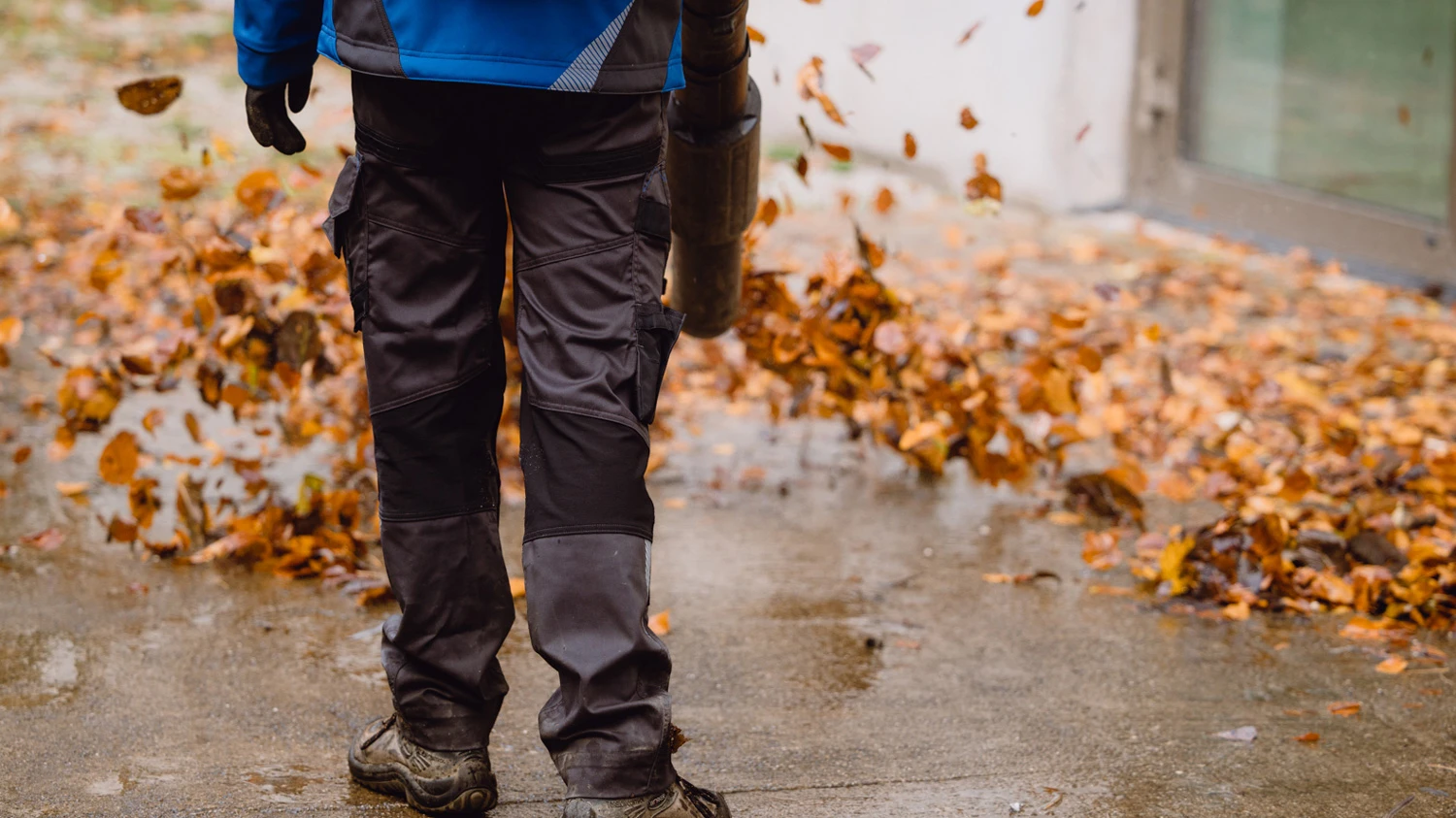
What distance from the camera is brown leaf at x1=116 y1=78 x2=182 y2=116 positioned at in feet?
10.0

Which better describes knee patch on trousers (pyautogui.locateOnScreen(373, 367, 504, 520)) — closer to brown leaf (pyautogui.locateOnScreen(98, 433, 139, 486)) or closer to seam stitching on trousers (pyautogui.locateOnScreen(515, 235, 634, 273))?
seam stitching on trousers (pyautogui.locateOnScreen(515, 235, 634, 273))

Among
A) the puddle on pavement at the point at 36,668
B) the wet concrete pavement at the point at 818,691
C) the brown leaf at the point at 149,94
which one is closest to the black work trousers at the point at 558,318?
the wet concrete pavement at the point at 818,691

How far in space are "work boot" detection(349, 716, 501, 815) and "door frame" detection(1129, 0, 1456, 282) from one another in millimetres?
4777

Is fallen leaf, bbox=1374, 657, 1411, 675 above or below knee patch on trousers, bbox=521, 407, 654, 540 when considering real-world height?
below

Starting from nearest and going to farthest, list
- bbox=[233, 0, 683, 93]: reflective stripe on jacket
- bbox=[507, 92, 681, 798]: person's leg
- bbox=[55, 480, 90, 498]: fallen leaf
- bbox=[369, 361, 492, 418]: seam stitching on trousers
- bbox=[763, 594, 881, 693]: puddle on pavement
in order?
bbox=[233, 0, 683, 93]: reflective stripe on jacket, bbox=[507, 92, 681, 798]: person's leg, bbox=[369, 361, 492, 418]: seam stitching on trousers, bbox=[763, 594, 881, 693]: puddle on pavement, bbox=[55, 480, 90, 498]: fallen leaf

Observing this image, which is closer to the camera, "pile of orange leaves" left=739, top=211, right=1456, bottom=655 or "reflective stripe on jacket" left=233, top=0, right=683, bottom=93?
"reflective stripe on jacket" left=233, top=0, right=683, bottom=93

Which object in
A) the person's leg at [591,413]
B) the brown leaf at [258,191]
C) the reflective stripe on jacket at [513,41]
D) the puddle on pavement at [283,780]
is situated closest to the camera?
the reflective stripe on jacket at [513,41]

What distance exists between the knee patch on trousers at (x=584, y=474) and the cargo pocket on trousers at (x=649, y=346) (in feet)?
0.16

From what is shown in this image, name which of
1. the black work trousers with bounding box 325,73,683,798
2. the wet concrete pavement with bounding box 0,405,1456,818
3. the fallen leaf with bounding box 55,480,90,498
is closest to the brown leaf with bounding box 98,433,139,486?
the wet concrete pavement with bounding box 0,405,1456,818

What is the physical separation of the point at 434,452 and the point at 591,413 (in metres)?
0.31

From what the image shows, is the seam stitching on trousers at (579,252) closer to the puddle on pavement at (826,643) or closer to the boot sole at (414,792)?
the boot sole at (414,792)

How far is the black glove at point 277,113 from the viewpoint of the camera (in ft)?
7.39

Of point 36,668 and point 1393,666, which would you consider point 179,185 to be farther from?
point 1393,666

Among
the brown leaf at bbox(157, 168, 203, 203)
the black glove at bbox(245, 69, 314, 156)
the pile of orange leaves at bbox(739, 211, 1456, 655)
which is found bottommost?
the pile of orange leaves at bbox(739, 211, 1456, 655)
